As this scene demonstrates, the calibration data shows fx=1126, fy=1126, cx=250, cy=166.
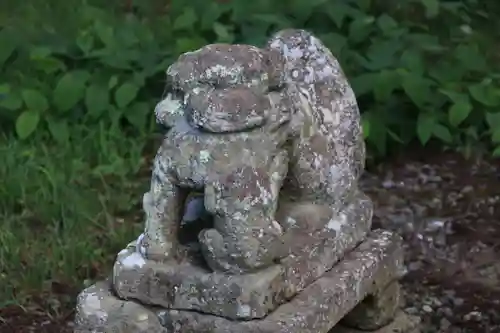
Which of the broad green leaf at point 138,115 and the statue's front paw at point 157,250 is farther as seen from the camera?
the broad green leaf at point 138,115

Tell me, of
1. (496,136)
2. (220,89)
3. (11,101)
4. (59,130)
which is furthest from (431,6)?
(220,89)

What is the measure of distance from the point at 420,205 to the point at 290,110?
167 centimetres

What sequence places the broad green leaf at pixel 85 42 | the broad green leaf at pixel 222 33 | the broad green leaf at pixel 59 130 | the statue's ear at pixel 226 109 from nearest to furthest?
1. the statue's ear at pixel 226 109
2. the broad green leaf at pixel 59 130
3. the broad green leaf at pixel 222 33
4. the broad green leaf at pixel 85 42

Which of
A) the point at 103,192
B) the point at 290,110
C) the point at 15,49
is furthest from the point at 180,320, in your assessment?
the point at 15,49

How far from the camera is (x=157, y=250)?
2182mm

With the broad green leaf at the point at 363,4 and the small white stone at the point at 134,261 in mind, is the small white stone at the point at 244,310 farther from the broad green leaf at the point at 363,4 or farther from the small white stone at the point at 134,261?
the broad green leaf at the point at 363,4

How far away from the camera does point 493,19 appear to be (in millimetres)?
4527

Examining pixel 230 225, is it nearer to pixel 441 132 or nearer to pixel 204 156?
pixel 204 156

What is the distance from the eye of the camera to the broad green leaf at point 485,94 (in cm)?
395

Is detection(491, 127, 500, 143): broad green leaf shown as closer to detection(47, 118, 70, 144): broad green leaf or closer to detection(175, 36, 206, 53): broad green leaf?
detection(175, 36, 206, 53): broad green leaf

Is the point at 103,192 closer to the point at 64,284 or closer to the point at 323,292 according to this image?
the point at 64,284

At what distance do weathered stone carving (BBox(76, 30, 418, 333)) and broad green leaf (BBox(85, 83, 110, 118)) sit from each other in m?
1.82

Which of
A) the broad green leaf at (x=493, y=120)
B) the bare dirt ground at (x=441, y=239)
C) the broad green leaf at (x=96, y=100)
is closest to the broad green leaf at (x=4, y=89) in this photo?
the broad green leaf at (x=96, y=100)

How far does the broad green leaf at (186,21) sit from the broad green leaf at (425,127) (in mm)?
1003
